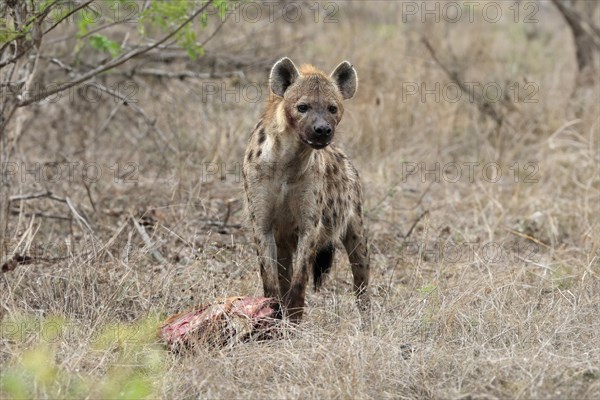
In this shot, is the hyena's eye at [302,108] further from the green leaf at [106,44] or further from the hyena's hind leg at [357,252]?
the green leaf at [106,44]

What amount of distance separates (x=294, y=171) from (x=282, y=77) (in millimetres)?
543

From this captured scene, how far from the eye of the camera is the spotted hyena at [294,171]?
5246mm

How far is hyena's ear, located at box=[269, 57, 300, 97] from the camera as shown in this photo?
5.40m

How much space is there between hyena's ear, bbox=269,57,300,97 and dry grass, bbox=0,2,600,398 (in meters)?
1.07

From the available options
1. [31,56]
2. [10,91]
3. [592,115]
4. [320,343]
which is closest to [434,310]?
[320,343]

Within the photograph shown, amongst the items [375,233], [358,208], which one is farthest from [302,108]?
[375,233]

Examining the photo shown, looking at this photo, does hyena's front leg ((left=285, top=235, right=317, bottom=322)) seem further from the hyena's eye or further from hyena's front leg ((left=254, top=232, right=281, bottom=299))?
the hyena's eye

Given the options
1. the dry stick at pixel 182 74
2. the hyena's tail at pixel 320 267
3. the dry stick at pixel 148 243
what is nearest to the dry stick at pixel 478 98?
the dry stick at pixel 182 74

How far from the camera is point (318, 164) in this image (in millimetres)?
5555

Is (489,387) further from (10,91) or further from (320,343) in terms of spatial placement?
Result: (10,91)

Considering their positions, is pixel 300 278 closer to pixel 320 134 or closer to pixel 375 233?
pixel 320 134

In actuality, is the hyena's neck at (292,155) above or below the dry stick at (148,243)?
above

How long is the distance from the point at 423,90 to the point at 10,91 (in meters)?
5.16

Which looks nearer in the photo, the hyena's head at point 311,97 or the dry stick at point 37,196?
the hyena's head at point 311,97
